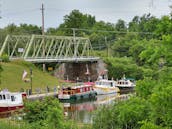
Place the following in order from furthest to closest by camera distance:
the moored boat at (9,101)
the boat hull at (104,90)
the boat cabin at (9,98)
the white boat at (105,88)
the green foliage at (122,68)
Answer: the green foliage at (122,68)
the white boat at (105,88)
the boat hull at (104,90)
the boat cabin at (9,98)
the moored boat at (9,101)

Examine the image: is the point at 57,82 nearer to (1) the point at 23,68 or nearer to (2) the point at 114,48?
(1) the point at 23,68

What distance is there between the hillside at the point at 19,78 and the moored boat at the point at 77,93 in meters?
3.88

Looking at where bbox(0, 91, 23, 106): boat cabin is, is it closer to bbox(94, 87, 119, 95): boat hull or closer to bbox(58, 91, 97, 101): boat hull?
bbox(58, 91, 97, 101): boat hull

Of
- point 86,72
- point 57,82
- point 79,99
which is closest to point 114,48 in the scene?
point 86,72

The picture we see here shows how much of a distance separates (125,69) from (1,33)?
2656 centimetres

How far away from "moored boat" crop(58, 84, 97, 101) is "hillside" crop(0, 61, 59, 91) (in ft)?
12.7

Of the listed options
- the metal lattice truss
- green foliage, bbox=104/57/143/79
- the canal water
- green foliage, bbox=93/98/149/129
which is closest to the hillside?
the metal lattice truss

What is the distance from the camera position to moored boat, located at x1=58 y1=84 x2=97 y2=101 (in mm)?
54125

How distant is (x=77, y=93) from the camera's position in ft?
187

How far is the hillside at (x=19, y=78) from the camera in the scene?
57.1 m

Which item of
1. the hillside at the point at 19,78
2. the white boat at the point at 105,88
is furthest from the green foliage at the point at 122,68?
the hillside at the point at 19,78

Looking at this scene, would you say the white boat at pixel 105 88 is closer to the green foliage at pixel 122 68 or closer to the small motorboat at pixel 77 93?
the small motorboat at pixel 77 93

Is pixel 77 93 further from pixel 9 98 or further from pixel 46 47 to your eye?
pixel 46 47

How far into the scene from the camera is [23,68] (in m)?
66.6
